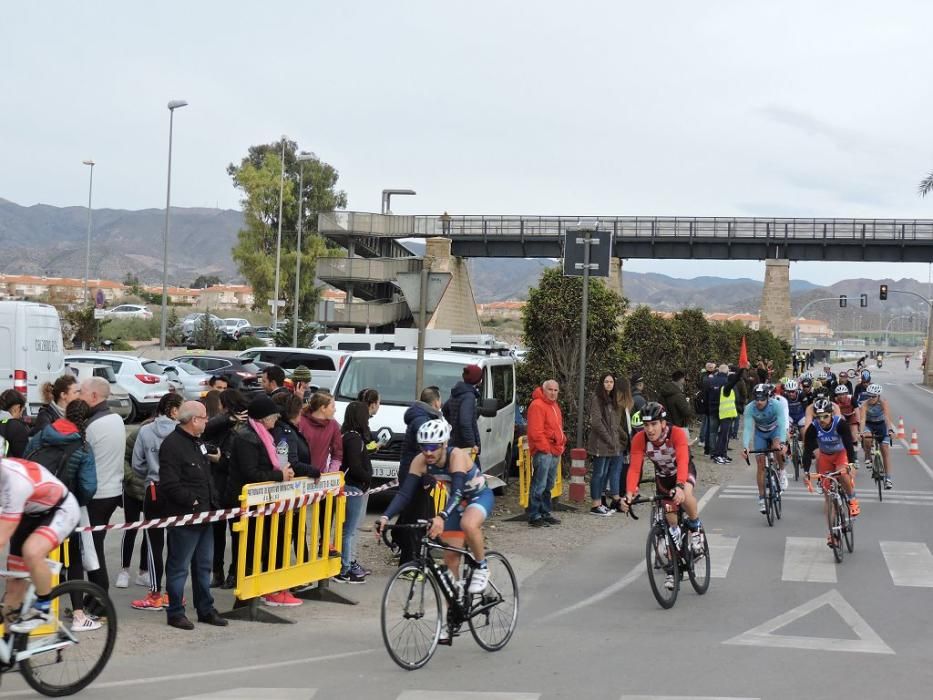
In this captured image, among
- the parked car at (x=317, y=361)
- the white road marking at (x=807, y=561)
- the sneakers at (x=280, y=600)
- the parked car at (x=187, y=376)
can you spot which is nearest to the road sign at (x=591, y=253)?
the white road marking at (x=807, y=561)

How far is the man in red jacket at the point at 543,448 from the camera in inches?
612

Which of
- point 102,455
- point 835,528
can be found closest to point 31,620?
point 102,455

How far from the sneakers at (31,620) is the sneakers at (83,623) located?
0.18 metres

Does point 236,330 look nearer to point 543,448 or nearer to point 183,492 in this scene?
point 543,448

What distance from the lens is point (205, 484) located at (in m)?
9.28

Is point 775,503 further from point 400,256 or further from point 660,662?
point 400,256

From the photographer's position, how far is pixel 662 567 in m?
10.8

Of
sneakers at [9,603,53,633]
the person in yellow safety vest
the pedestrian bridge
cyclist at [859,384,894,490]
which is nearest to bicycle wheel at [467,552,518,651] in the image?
sneakers at [9,603,53,633]

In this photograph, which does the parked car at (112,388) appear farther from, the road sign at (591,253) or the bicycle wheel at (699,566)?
the bicycle wheel at (699,566)

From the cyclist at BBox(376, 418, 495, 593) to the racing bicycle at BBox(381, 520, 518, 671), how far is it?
0.25 feet

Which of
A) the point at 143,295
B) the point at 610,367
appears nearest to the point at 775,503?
the point at 610,367

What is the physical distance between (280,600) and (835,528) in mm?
6205

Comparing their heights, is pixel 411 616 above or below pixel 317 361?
below

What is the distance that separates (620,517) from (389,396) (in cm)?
370
